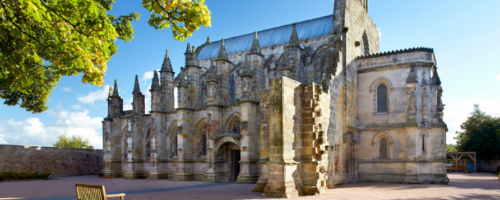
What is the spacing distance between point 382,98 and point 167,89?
14.0 m

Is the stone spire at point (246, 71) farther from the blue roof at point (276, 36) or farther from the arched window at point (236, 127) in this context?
the blue roof at point (276, 36)

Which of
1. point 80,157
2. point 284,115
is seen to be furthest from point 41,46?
point 80,157

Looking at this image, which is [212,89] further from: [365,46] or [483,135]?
[483,135]

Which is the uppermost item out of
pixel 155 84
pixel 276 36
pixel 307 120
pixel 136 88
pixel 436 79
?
pixel 276 36

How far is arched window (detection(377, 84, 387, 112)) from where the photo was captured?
63.7ft

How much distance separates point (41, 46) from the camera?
7.96 m

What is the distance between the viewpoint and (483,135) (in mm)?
30875

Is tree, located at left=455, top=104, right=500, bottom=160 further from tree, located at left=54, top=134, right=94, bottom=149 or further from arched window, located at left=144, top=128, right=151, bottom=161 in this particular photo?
tree, located at left=54, top=134, right=94, bottom=149

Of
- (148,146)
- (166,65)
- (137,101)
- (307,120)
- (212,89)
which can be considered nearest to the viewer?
(307,120)

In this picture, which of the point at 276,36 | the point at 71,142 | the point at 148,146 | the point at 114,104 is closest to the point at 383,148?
the point at 276,36

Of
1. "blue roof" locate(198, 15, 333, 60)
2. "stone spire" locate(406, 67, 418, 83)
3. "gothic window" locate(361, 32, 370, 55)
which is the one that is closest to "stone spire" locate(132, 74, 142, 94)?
"blue roof" locate(198, 15, 333, 60)

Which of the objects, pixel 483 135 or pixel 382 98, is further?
pixel 483 135

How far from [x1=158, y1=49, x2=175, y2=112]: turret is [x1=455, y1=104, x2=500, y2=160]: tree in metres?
26.3

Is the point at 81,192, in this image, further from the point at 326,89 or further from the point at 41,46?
the point at 326,89
